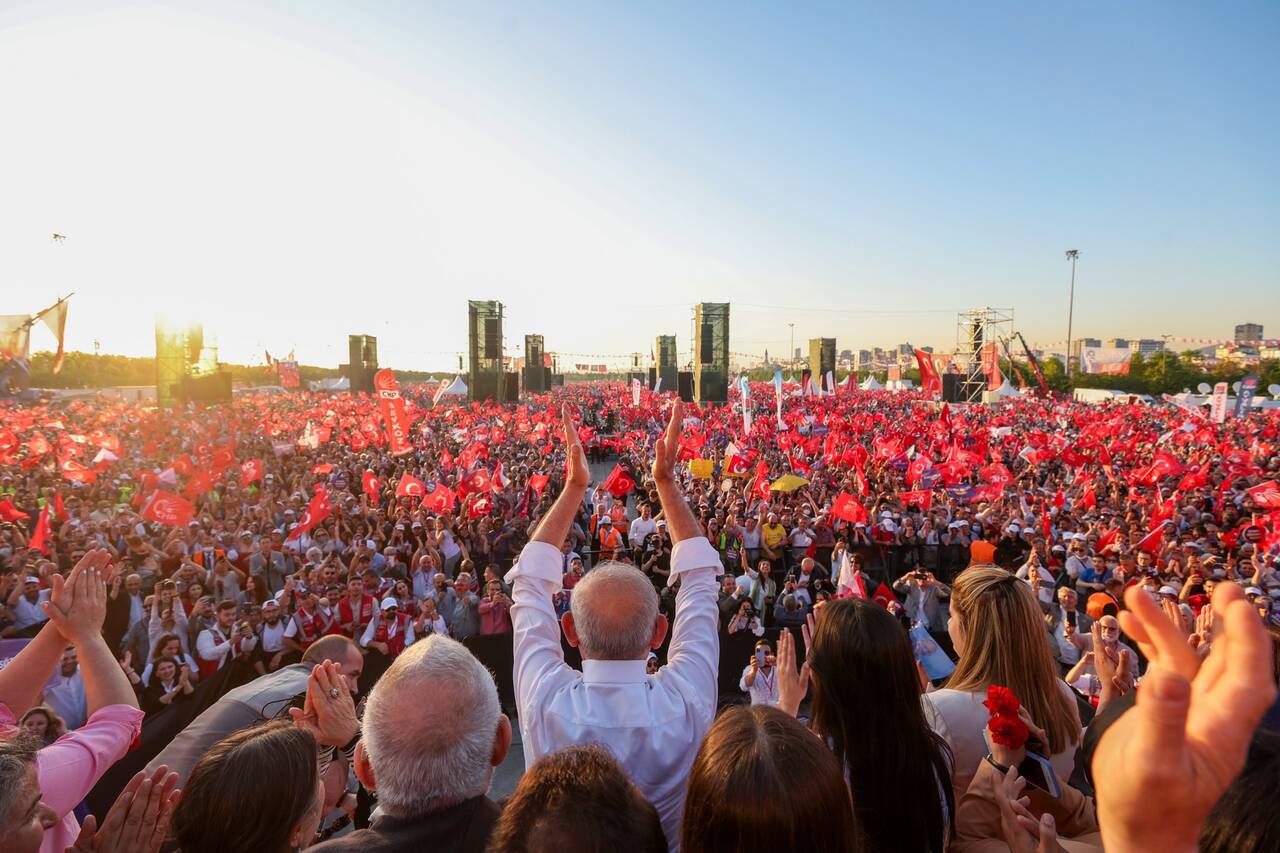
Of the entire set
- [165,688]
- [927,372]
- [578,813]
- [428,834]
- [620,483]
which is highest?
[927,372]

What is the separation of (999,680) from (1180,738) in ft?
5.40

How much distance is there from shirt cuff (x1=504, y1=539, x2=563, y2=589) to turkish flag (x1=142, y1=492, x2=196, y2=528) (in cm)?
932

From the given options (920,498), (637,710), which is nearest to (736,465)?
(920,498)

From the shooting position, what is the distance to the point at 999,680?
229 centimetres

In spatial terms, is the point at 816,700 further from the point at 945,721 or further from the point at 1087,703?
the point at 1087,703

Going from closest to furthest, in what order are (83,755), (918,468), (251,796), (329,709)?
(251,796)
(83,755)
(329,709)
(918,468)

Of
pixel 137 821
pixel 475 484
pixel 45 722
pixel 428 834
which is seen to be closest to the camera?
pixel 428 834

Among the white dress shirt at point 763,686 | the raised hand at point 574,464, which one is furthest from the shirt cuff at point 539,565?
the white dress shirt at point 763,686

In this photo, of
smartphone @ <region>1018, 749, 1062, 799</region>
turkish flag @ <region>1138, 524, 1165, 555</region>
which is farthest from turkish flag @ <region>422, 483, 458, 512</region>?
turkish flag @ <region>1138, 524, 1165, 555</region>

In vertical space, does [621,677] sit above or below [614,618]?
below

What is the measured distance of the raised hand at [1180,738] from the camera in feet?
2.72

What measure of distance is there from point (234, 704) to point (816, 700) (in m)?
3.42

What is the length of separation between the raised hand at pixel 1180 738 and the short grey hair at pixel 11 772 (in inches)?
83.2

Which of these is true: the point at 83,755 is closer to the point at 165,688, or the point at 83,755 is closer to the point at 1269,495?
the point at 165,688
